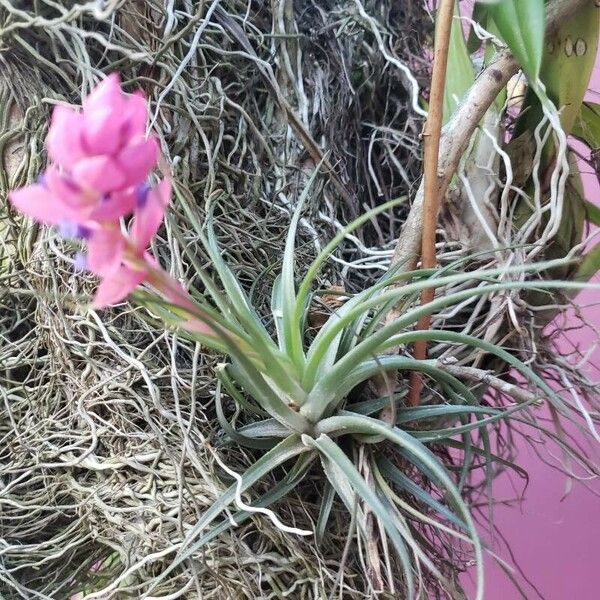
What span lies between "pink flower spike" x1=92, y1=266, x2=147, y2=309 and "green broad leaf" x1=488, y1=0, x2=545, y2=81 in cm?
40

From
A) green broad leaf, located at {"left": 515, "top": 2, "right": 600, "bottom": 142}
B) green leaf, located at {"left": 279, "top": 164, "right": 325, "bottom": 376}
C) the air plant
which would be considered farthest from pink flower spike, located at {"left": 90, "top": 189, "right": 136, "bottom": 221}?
green broad leaf, located at {"left": 515, "top": 2, "right": 600, "bottom": 142}

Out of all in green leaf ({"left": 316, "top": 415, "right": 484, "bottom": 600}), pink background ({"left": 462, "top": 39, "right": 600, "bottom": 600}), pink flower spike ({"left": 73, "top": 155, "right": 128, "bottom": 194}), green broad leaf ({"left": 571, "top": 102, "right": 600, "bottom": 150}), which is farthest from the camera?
pink background ({"left": 462, "top": 39, "right": 600, "bottom": 600})

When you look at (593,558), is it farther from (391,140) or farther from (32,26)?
(32,26)

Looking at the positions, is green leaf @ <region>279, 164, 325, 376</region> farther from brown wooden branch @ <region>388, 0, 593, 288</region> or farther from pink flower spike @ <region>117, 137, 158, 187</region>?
pink flower spike @ <region>117, 137, 158, 187</region>

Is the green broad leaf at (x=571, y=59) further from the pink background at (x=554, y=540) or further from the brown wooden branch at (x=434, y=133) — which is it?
the pink background at (x=554, y=540)

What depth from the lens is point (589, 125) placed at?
27.9 inches

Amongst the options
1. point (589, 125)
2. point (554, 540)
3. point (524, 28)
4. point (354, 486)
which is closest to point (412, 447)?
point (354, 486)

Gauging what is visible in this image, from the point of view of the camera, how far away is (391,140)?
0.83m

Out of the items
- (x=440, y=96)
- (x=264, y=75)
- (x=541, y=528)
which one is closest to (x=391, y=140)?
(x=264, y=75)

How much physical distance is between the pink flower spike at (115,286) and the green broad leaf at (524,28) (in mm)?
402

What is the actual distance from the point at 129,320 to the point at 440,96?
0.34 m

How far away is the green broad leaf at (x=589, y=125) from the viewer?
0.70 metres

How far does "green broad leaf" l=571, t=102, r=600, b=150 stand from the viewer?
700mm

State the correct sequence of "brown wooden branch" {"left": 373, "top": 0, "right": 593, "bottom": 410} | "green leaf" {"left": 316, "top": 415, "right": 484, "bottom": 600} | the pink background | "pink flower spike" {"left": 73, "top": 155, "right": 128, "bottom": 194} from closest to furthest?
"pink flower spike" {"left": 73, "top": 155, "right": 128, "bottom": 194} < "green leaf" {"left": 316, "top": 415, "right": 484, "bottom": 600} < "brown wooden branch" {"left": 373, "top": 0, "right": 593, "bottom": 410} < the pink background
